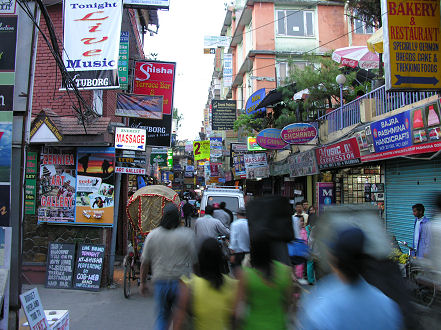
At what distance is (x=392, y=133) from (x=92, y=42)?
7.24 metres

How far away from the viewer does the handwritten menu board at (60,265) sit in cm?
911

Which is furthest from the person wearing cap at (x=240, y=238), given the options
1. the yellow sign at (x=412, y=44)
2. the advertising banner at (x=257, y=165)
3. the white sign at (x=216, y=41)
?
the white sign at (x=216, y=41)

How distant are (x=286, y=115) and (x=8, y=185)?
1378 cm

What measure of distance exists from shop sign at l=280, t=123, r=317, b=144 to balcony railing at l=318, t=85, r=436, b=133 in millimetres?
1105

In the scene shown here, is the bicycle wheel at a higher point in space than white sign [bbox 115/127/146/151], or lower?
lower

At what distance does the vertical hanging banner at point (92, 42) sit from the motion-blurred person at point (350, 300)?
6637 millimetres

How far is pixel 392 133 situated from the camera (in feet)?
31.4

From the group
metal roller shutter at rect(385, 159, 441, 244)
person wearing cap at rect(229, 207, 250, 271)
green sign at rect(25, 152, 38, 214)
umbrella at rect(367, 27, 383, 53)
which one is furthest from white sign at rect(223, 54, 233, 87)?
person wearing cap at rect(229, 207, 250, 271)

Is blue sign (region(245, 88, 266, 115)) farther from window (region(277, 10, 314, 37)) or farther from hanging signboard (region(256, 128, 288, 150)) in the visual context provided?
window (region(277, 10, 314, 37))

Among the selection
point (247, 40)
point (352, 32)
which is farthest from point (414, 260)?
point (247, 40)

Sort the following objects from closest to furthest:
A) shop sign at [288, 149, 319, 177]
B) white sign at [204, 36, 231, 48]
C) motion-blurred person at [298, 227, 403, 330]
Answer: motion-blurred person at [298, 227, 403, 330] < shop sign at [288, 149, 319, 177] < white sign at [204, 36, 231, 48]

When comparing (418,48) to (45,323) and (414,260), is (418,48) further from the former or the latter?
(45,323)

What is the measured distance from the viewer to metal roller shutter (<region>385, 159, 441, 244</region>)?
9.47 m

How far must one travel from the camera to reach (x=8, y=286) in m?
4.34
